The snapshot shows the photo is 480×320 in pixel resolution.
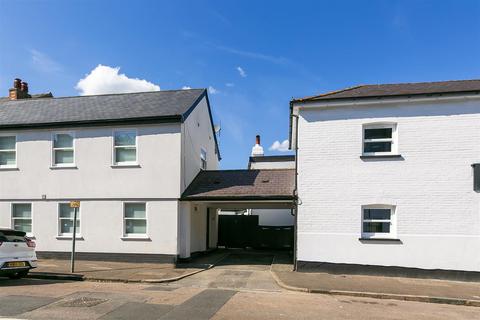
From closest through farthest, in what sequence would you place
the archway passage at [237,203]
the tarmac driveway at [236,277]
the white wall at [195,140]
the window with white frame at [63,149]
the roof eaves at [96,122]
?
the tarmac driveway at [236,277]
the archway passage at [237,203]
the roof eaves at [96,122]
the white wall at [195,140]
the window with white frame at [63,149]

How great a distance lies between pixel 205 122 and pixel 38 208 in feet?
27.4

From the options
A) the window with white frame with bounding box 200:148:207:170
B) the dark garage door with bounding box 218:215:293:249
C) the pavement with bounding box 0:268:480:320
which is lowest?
the dark garage door with bounding box 218:215:293:249

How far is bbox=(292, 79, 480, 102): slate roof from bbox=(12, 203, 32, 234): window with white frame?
1189 centimetres

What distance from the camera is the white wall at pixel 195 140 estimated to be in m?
15.7

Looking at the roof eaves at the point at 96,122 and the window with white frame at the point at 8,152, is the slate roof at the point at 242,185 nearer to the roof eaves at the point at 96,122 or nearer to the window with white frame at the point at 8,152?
the roof eaves at the point at 96,122

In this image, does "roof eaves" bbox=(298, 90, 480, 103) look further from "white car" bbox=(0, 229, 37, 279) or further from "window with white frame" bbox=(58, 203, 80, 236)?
"window with white frame" bbox=(58, 203, 80, 236)

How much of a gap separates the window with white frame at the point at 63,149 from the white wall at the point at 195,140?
471cm

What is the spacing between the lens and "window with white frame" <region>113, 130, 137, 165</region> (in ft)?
51.2

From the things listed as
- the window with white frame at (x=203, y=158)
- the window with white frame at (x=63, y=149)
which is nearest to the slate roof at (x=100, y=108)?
the window with white frame at (x=63, y=149)

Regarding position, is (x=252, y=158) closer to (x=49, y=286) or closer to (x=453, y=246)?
(x=453, y=246)

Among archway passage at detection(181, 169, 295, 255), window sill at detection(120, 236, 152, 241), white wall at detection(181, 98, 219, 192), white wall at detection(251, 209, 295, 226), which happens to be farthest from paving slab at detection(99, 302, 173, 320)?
white wall at detection(251, 209, 295, 226)

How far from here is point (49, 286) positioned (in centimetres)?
1052

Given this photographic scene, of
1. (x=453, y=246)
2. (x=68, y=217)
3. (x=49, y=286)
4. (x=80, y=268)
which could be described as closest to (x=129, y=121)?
(x=68, y=217)

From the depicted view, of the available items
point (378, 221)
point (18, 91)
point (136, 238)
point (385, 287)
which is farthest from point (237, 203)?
point (18, 91)
